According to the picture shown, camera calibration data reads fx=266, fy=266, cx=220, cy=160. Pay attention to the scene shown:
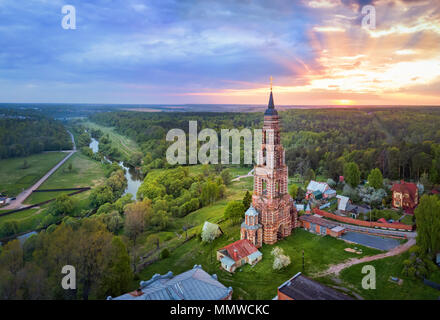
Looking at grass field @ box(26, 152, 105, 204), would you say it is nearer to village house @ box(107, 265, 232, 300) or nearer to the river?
the river

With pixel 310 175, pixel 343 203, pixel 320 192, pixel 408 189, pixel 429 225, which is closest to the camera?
pixel 429 225

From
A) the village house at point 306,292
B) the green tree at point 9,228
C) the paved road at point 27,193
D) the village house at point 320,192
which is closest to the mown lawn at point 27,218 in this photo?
the green tree at point 9,228

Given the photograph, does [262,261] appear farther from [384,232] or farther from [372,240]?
[384,232]

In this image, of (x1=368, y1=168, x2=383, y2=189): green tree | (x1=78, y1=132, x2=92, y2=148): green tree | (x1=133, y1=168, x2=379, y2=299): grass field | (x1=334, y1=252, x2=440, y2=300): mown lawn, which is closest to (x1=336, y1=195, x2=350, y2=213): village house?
(x1=368, y1=168, x2=383, y2=189): green tree

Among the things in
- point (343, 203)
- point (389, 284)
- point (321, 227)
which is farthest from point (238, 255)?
point (343, 203)

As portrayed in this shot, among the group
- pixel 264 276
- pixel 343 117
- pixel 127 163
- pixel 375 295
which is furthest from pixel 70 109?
pixel 343 117
